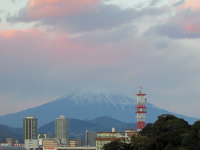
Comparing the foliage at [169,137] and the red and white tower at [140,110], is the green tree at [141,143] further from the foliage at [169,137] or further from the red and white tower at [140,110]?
the red and white tower at [140,110]

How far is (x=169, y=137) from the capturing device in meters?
95.4

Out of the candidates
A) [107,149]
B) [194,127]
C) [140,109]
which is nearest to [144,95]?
[140,109]

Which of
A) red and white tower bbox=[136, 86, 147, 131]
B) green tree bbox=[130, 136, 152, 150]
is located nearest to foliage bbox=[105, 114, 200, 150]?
green tree bbox=[130, 136, 152, 150]

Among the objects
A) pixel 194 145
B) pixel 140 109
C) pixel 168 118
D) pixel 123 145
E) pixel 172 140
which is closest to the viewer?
pixel 194 145

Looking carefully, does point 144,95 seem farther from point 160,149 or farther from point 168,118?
point 160,149

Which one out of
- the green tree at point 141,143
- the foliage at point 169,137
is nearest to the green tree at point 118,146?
the foliage at point 169,137

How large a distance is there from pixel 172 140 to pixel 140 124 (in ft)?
233

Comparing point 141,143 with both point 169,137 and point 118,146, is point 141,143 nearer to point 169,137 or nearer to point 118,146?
point 169,137

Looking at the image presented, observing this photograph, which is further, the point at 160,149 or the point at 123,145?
the point at 123,145

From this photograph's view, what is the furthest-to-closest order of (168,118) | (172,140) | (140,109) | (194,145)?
(140,109), (168,118), (172,140), (194,145)

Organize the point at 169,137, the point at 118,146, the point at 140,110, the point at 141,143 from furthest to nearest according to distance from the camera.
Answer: the point at 140,110
the point at 118,146
the point at 141,143
the point at 169,137

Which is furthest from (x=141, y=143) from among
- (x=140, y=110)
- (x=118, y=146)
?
(x=140, y=110)

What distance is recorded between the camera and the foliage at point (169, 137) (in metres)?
84.5

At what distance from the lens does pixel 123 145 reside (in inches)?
4692
